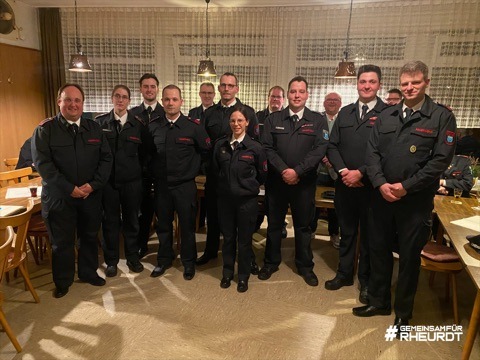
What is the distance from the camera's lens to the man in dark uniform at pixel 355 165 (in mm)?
2549

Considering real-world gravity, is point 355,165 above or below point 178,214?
above

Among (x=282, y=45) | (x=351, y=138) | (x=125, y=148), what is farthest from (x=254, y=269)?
(x=282, y=45)

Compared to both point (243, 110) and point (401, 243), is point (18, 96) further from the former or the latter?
point (401, 243)

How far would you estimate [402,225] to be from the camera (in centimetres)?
219

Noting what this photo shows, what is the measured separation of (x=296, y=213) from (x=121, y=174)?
1.47m

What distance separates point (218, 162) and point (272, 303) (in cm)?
117

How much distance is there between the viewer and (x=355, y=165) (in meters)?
2.61

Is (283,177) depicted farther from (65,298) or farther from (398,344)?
(65,298)

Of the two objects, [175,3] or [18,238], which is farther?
[175,3]

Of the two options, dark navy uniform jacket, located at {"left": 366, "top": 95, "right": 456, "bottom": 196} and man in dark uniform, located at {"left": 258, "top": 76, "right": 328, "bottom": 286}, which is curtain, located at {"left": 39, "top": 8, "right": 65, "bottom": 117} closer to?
man in dark uniform, located at {"left": 258, "top": 76, "right": 328, "bottom": 286}

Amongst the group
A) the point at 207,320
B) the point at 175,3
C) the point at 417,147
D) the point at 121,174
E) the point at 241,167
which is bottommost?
the point at 207,320

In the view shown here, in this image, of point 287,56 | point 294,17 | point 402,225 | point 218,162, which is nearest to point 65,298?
point 218,162

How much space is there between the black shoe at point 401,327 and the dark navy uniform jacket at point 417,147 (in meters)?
0.90

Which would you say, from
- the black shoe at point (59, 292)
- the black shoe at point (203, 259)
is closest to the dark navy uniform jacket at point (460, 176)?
the black shoe at point (203, 259)
